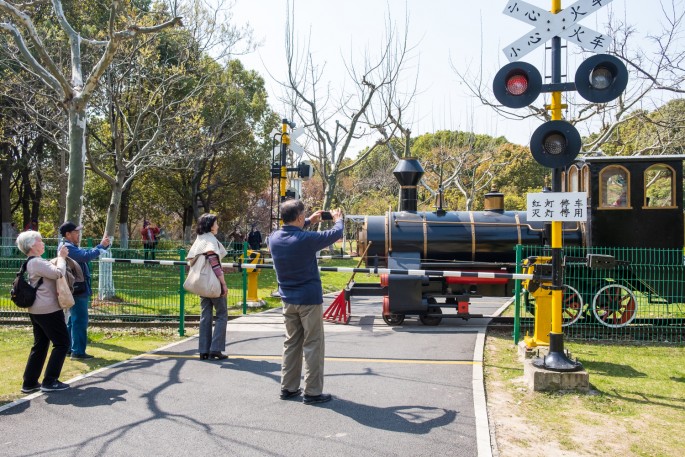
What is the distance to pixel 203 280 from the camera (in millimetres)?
6844

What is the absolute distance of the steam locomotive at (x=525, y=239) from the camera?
909 centimetres

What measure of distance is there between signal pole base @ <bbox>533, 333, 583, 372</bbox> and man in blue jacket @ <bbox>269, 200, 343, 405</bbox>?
7.79ft

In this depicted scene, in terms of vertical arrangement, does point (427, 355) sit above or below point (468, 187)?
below

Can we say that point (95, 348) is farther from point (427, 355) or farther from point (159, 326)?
point (427, 355)

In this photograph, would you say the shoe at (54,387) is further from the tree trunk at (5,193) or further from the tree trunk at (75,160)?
the tree trunk at (5,193)

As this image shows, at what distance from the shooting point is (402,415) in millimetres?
5109

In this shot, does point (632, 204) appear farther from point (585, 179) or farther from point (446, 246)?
point (446, 246)

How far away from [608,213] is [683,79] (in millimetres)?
7246

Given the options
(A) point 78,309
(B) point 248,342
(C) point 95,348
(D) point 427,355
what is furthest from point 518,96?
(C) point 95,348

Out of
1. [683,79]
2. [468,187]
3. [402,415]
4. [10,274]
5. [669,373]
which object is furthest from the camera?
[468,187]

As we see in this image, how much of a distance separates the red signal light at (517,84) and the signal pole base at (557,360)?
8.66 ft

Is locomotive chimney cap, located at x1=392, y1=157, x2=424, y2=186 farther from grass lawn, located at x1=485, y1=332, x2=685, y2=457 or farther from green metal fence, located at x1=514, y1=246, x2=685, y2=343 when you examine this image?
grass lawn, located at x1=485, y1=332, x2=685, y2=457

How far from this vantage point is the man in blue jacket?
5.28 metres

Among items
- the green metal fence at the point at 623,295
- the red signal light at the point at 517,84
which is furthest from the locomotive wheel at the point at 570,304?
the red signal light at the point at 517,84
